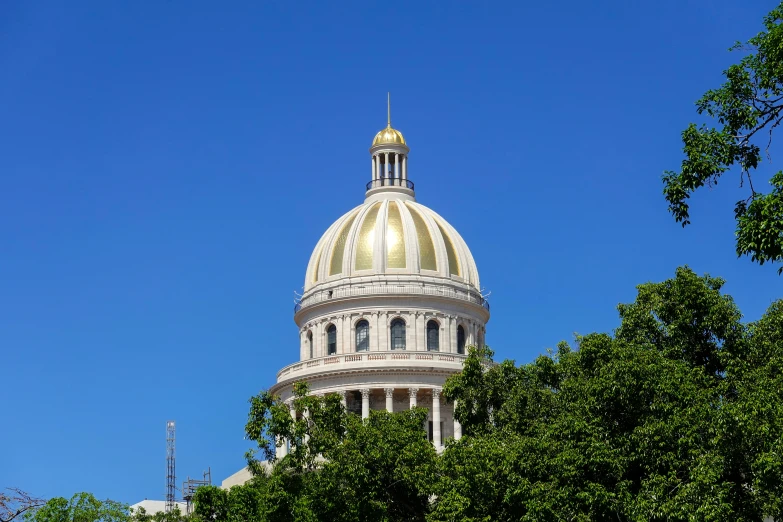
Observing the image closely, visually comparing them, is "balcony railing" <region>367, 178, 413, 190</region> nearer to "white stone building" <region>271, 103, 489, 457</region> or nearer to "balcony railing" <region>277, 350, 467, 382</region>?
"white stone building" <region>271, 103, 489, 457</region>

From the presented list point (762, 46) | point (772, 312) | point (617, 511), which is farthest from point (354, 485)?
point (762, 46)

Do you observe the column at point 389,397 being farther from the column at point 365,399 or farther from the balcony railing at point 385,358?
the balcony railing at point 385,358

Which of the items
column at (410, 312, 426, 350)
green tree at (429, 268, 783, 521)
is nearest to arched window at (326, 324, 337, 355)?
column at (410, 312, 426, 350)

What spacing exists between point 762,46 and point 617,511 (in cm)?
1926

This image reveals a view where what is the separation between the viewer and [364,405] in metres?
96.9

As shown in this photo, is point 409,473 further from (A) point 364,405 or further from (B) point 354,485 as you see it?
(A) point 364,405

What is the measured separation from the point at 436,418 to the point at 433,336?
9.49 m

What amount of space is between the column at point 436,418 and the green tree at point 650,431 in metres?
38.8

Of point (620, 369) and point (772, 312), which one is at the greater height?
point (772, 312)

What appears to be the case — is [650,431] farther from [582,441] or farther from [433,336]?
[433,336]

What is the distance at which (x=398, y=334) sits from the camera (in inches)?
4077

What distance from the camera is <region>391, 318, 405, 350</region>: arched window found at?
10300 centimetres

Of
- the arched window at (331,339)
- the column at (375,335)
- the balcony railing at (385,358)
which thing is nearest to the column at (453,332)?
the balcony railing at (385,358)

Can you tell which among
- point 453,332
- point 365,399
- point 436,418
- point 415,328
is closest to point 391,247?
point 415,328
